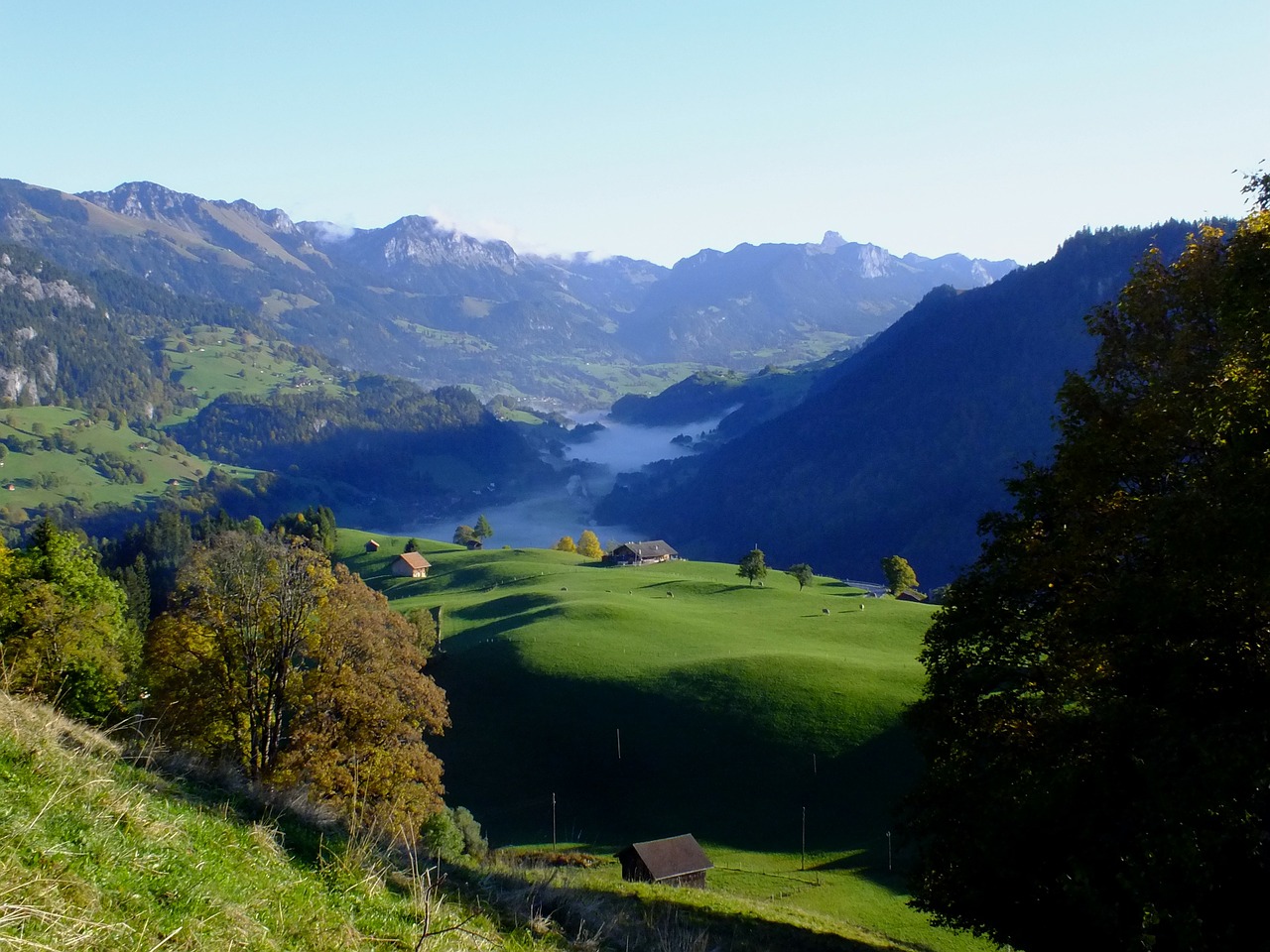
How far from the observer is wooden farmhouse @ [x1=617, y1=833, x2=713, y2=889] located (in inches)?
1622

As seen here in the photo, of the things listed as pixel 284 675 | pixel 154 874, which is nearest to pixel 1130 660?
pixel 154 874

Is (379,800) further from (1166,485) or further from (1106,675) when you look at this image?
(1166,485)

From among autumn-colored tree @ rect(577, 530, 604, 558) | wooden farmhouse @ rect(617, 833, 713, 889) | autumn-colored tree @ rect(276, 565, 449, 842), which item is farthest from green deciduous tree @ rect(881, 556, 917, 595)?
autumn-colored tree @ rect(276, 565, 449, 842)

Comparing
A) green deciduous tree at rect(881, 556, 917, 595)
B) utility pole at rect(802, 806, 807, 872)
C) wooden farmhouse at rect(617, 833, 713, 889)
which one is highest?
green deciduous tree at rect(881, 556, 917, 595)

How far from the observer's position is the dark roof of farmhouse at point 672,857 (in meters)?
41.5

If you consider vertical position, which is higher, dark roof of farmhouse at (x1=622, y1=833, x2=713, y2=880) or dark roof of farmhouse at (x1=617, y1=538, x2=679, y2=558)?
dark roof of farmhouse at (x1=617, y1=538, x2=679, y2=558)

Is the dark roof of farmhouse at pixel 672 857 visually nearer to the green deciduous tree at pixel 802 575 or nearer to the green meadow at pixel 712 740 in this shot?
the green meadow at pixel 712 740

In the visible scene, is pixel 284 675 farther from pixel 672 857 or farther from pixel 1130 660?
pixel 1130 660

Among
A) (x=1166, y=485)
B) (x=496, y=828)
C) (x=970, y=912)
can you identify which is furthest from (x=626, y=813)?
(x=1166, y=485)

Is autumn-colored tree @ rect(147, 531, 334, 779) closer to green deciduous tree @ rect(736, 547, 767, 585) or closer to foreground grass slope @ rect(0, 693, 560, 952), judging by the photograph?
foreground grass slope @ rect(0, 693, 560, 952)

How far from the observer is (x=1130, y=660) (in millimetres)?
15117

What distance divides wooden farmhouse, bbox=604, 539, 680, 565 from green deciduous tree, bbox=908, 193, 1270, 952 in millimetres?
140382

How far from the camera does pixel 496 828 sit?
180ft

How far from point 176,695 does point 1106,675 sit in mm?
31046
